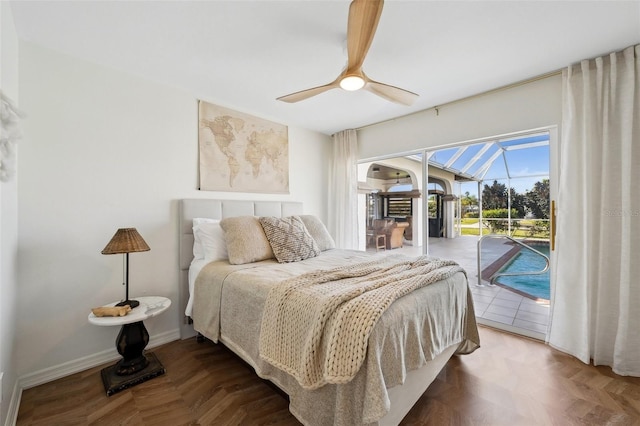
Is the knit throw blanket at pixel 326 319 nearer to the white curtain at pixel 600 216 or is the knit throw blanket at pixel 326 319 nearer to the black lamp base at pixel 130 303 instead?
the black lamp base at pixel 130 303

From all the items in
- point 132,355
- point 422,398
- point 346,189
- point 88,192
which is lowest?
point 422,398

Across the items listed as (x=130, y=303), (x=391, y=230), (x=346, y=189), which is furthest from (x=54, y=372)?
(x=391, y=230)

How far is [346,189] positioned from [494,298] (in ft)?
7.70

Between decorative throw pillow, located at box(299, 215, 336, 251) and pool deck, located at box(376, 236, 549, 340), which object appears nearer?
pool deck, located at box(376, 236, 549, 340)

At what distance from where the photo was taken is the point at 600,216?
2.08m

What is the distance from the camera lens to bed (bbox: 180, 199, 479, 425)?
1.15 metres

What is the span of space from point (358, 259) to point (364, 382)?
4.36ft

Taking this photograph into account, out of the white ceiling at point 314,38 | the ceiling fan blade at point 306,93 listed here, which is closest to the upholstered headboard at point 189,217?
the white ceiling at point 314,38

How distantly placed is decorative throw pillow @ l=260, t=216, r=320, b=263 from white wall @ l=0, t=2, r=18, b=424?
1.63 metres

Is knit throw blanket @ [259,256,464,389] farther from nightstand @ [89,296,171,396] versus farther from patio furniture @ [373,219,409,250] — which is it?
patio furniture @ [373,219,409,250]

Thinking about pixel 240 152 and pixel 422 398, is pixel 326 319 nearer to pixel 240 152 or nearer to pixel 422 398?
pixel 422 398

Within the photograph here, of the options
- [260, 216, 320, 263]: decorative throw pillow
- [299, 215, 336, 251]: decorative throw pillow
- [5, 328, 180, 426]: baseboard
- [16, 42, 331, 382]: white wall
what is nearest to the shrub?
[299, 215, 336, 251]: decorative throw pillow

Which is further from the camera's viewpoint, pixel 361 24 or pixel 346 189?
pixel 346 189

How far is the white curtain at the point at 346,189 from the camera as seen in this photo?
395 centimetres
